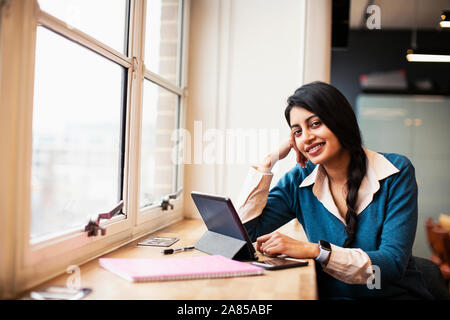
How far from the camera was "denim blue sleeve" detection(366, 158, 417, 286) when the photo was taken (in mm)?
1247

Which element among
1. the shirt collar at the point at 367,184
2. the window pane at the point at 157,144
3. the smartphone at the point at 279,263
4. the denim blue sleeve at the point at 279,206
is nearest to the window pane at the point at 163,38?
the window pane at the point at 157,144

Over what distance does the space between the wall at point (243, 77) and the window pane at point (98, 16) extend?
2.75ft

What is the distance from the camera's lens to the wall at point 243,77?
7.73 feet

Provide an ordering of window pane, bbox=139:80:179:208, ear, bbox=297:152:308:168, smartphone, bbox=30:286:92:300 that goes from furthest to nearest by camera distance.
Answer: window pane, bbox=139:80:179:208 → ear, bbox=297:152:308:168 → smartphone, bbox=30:286:92:300

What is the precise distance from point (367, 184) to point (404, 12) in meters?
4.08

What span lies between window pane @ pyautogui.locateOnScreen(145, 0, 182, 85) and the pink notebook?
1.00 meters

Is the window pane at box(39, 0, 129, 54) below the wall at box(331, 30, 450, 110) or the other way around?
below

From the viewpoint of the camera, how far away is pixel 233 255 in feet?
4.11

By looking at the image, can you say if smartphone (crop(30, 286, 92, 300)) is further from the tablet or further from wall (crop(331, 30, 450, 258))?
wall (crop(331, 30, 450, 258))

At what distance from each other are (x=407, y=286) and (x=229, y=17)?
1.72 m

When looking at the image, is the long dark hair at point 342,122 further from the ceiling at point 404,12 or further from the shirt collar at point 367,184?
Result: the ceiling at point 404,12

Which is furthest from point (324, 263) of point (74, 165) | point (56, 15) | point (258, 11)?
point (258, 11)

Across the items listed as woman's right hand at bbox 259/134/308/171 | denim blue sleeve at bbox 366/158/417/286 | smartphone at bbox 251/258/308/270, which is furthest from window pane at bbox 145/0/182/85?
denim blue sleeve at bbox 366/158/417/286

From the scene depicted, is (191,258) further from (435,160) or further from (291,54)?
(435,160)
